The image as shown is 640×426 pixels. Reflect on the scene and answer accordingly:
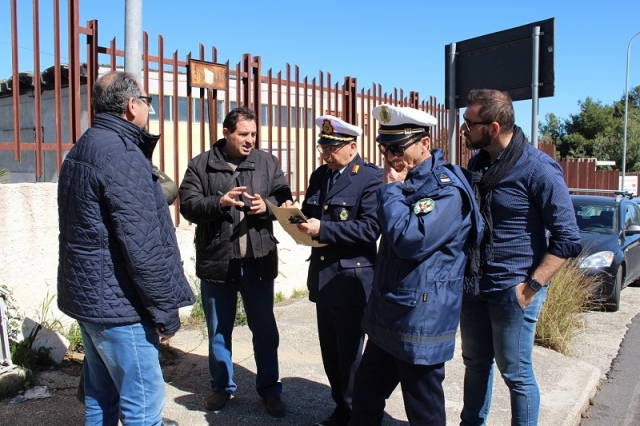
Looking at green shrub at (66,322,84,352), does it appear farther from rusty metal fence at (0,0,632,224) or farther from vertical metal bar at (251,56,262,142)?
vertical metal bar at (251,56,262,142)

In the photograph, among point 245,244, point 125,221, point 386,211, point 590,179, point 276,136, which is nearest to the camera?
point 125,221

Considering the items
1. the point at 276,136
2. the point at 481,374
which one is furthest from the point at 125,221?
the point at 276,136

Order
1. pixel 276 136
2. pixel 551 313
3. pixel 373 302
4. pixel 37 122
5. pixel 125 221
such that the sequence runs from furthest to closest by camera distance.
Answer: pixel 276 136
pixel 551 313
pixel 37 122
pixel 373 302
pixel 125 221

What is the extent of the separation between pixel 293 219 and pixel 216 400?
132cm

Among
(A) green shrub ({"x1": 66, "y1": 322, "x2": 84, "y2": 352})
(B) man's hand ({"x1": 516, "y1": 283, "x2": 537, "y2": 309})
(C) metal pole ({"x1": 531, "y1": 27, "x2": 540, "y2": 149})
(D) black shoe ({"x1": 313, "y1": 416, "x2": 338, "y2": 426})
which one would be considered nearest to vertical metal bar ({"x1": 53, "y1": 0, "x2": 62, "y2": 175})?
(A) green shrub ({"x1": 66, "y1": 322, "x2": 84, "y2": 352})

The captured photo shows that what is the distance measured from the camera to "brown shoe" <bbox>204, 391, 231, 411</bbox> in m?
3.84

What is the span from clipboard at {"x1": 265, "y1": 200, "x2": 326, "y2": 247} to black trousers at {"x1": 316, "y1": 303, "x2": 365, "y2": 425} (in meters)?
0.38

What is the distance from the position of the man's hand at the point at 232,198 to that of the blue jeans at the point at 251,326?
1.39ft

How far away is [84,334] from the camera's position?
9.04 feet

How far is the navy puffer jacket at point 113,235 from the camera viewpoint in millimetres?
2469

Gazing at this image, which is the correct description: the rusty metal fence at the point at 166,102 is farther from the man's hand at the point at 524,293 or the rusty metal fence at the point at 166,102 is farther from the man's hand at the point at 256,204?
the man's hand at the point at 524,293

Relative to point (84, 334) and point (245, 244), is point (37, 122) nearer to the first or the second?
point (245, 244)

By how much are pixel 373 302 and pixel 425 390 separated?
46 cm

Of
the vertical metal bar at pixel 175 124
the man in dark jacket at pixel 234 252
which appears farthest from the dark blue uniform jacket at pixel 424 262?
the vertical metal bar at pixel 175 124
